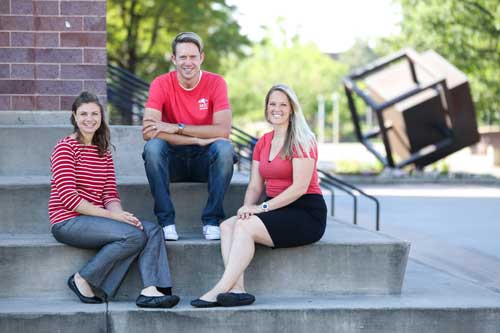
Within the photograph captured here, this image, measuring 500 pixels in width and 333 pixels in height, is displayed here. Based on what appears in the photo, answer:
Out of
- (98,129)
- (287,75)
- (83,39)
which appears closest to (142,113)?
(83,39)

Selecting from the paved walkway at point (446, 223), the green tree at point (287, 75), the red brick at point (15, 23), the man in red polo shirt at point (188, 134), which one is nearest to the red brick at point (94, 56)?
the red brick at point (15, 23)

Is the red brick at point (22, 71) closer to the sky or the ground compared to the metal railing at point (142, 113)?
closer to the sky

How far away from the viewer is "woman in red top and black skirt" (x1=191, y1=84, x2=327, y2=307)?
543 cm

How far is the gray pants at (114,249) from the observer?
5.43m

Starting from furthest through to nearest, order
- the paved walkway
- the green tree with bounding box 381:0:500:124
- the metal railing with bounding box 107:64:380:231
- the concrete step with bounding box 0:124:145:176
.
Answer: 1. the green tree with bounding box 381:0:500:124
2. the metal railing with bounding box 107:64:380:231
3. the paved walkway
4. the concrete step with bounding box 0:124:145:176

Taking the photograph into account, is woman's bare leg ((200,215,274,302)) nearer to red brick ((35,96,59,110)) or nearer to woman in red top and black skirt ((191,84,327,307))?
woman in red top and black skirt ((191,84,327,307))

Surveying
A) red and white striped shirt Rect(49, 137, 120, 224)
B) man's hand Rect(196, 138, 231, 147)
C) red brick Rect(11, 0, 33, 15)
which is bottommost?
red and white striped shirt Rect(49, 137, 120, 224)

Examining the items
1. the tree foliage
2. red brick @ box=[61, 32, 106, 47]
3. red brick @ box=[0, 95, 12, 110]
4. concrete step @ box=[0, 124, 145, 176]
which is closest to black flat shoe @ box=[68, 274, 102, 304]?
concrete step @ box=[0, 124, 145, 176]

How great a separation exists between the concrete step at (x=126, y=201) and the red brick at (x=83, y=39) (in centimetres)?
164

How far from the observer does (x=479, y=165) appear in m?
34.3

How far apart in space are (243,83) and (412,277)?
62344 millimetres

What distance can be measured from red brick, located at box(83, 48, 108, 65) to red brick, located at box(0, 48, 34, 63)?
1.60 feet

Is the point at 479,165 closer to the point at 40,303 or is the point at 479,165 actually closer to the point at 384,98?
the point at 384,98

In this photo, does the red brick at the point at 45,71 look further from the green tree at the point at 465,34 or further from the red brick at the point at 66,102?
the green tree at the point at 465,34
